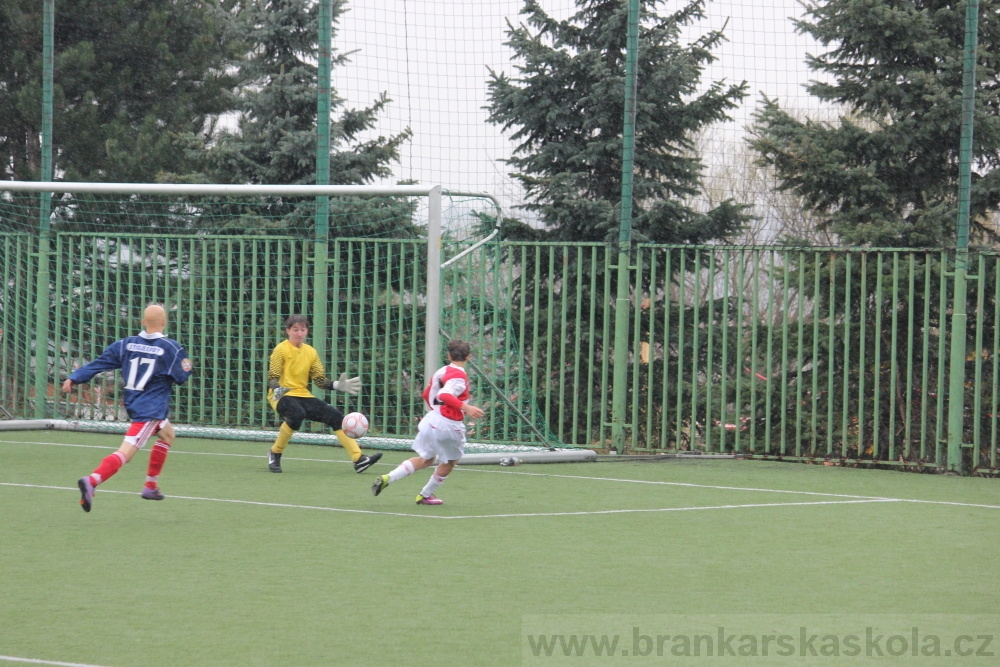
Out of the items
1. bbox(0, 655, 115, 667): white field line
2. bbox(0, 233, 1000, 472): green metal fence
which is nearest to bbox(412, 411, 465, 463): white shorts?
bbox(0, 233, 1000, 472): green metal fence

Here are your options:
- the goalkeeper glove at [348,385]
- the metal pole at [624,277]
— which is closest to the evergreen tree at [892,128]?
the metal pole at [624,277]

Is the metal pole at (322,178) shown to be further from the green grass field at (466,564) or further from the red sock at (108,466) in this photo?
the red sock at (108,466)

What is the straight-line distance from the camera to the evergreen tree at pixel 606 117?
15758 mm

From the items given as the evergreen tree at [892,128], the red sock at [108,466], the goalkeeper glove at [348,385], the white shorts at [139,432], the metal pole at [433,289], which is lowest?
the red sock at [108,466]

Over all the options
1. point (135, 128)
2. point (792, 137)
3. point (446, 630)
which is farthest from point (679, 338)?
point (135, 128)

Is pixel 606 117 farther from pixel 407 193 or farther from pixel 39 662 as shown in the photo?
pixel 39 662

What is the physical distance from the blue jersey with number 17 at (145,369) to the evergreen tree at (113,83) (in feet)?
33.8

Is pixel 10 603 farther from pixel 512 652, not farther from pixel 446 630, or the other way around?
pixel 512 652

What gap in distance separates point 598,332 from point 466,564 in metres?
7.53

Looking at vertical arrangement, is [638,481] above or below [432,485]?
below

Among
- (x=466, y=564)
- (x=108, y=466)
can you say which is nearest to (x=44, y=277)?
(x=108, y=466)

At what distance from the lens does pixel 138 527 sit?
8977 mm

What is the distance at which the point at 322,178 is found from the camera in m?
14.8

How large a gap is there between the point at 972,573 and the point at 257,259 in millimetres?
10229
